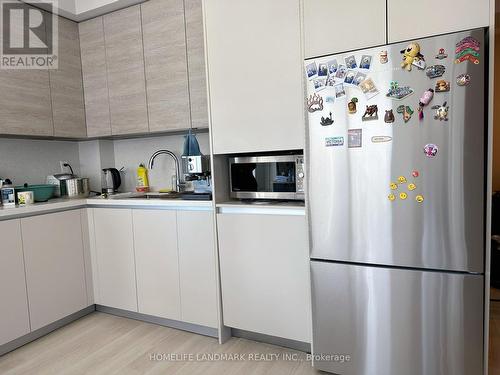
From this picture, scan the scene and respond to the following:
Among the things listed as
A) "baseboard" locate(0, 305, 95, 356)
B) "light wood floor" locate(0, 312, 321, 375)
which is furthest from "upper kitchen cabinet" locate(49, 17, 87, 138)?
"light wood floor" locate(0, 312, 321, 375)

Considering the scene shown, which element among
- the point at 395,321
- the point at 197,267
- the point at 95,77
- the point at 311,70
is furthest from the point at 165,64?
the point at 395,321

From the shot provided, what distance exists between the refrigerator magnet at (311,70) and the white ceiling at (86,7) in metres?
1.57

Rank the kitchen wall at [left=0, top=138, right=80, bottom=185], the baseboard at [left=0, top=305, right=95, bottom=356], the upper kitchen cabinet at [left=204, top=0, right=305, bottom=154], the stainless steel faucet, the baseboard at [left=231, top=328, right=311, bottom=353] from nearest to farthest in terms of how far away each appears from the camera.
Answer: the upper kitchen cabinet at [left=204, top=0, right=305, bottom=154], the baseboard at [left=231, top=328, right=311, bottom=353], the baseboard at [left=0, top=305, right=95, bottom=356], the kitchen wall at [left=0, top=138, right=80, bottom=185], the stainless steel faucet

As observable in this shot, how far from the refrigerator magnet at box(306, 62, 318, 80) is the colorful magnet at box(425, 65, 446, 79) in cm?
49

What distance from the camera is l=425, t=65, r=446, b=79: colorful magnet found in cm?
140

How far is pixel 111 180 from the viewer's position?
2.94 meters

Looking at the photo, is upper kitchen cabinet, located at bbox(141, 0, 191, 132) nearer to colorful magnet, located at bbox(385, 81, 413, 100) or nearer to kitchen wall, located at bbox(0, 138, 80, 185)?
kitchen wall, located at bbox(0, 138, 80, 185)

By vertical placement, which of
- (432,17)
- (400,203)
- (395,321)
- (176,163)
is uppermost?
(432,17)

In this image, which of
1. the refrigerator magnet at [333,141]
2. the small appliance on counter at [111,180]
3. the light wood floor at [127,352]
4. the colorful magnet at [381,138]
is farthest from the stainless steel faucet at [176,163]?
the colorful magnet at [381,138]

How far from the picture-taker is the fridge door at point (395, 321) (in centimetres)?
146

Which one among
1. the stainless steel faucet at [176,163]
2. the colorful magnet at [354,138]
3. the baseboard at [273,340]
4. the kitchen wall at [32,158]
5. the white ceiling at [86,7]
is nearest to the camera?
the colorful magnet at [354,138]

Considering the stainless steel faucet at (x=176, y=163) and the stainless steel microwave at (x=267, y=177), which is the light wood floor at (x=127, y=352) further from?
the stainless steel faucet at (x=176, y=163)

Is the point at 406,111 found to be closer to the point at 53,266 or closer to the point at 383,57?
the point at 383,57

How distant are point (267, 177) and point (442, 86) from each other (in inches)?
40.0
